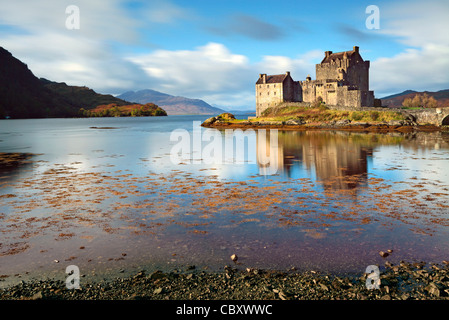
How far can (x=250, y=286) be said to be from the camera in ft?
28.7

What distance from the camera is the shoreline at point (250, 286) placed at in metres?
8.26

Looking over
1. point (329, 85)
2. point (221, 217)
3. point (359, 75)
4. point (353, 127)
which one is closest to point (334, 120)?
point (353, 127)

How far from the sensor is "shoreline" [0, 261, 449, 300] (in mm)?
8258

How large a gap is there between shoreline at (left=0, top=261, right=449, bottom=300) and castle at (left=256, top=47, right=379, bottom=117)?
78644 mm

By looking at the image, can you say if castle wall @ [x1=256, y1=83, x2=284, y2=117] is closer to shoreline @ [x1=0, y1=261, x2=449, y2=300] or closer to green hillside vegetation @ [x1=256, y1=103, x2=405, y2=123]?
green hillside vegetation @ [x1=256, y1=103, x2=405, y2=123]

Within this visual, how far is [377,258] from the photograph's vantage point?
10.3m

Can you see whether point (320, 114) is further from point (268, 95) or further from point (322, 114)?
point (268, 95)

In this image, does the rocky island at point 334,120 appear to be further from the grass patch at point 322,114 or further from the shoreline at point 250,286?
the shoreline at point 250,286

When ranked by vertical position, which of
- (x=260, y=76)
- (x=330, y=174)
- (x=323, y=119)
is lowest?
(x=330, y=174)

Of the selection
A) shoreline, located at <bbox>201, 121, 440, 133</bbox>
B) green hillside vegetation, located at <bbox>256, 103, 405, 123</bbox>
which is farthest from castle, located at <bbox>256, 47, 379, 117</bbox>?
shoreline, located at <bbox>201, 121, 440, 133</bbox>

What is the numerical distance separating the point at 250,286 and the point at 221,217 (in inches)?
242

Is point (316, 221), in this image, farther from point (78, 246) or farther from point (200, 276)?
point (78, 246)
